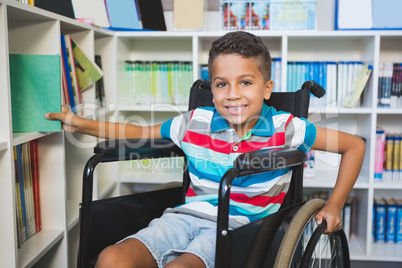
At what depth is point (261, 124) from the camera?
4.63 ft

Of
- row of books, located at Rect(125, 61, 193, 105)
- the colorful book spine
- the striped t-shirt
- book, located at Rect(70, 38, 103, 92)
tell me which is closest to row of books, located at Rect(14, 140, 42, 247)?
book, located at Rect(70, 38, 103, 92)

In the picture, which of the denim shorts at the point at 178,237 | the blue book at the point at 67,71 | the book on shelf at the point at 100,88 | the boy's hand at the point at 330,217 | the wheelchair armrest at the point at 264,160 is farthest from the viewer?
the book on shelf at the point at 100,88

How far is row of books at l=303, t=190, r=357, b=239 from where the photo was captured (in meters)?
2.49

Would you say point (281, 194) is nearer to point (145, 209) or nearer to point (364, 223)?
point (145, 209)

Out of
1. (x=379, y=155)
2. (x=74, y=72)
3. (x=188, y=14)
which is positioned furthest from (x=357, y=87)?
(x=74, y=72)

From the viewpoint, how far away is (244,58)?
1.35 m

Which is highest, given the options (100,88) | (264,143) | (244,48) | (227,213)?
(244,48)

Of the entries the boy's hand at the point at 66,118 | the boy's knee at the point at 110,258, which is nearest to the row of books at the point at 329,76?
the boy's hand at the point at 66,118

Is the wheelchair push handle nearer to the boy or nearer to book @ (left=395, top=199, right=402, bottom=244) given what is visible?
the boy

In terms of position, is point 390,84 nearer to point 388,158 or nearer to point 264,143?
point 388,158

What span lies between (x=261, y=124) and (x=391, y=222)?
55.6 inches

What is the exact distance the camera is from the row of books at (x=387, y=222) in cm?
243

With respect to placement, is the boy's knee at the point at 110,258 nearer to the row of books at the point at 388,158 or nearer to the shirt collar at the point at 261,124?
the shirt collar at the point at 261,124

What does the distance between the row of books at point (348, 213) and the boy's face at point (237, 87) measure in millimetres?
1343
